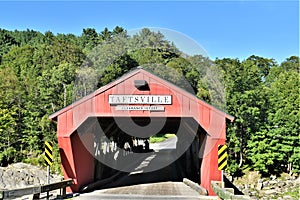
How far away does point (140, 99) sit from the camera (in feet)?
40.1

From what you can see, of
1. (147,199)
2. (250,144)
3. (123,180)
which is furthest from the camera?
(250,144)

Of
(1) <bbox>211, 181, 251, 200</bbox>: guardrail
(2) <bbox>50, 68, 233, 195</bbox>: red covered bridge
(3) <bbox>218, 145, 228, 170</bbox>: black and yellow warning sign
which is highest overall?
(2) <bbox>50, 68, 233, 195</bbox>: red covered bridge

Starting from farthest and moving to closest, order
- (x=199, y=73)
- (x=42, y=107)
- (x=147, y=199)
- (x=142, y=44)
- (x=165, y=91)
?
(x=142, y=44) < (x=199, y=73) < (x=42, y=107) < (x=165, y=91) < (x=147, y=199)

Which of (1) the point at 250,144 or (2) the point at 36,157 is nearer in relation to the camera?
(1) the point at 250,144

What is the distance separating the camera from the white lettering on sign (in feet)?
39.7

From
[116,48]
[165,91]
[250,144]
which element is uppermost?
[116,48]

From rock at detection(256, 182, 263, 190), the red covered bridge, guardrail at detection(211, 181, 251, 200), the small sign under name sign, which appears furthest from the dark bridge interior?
rock at detection(256, 182, 263, 190)

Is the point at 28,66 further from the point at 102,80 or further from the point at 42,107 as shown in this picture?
the point at 42,107

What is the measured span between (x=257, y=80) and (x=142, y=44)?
3061 centimetres

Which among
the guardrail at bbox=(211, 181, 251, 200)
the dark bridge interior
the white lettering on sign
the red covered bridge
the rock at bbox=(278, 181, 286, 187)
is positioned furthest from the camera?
the rock at bbox=(278, 181, 286, 187)

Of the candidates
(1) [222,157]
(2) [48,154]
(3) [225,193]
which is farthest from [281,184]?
(2) [48,154]

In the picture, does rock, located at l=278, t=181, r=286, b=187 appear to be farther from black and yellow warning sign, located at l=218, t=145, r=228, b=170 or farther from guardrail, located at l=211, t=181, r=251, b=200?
guardrail, located at l=211, t=181, r=251, b=200

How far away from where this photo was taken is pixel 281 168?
101 ft

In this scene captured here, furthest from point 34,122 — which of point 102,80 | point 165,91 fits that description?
point 165,91
